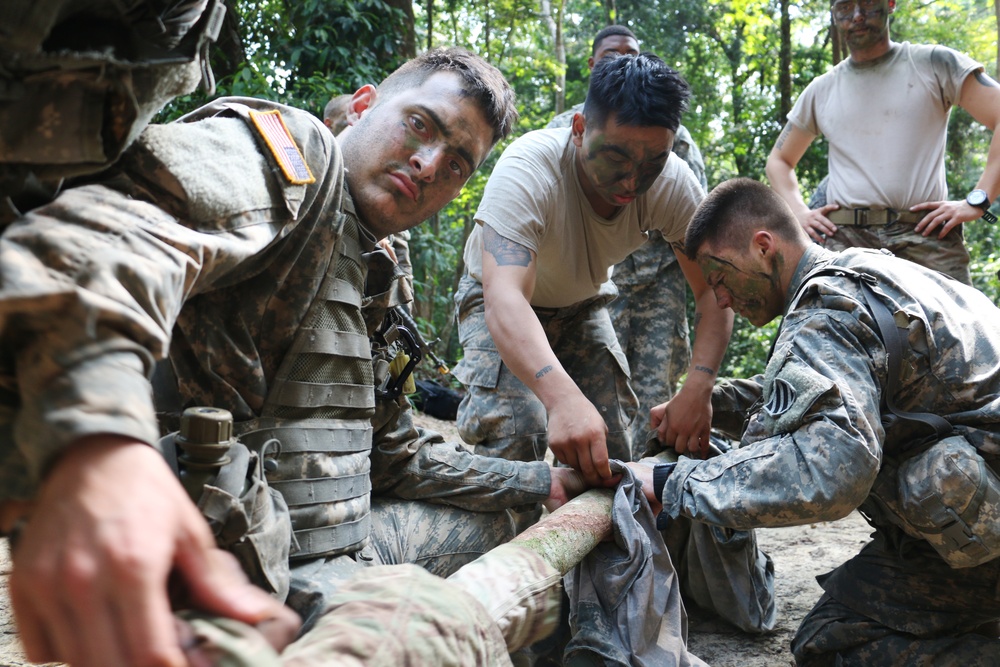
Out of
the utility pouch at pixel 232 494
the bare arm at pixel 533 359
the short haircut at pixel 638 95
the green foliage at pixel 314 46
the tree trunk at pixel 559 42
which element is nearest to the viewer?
the utility pouch at pixel 232 494

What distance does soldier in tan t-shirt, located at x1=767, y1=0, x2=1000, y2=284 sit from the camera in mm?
4828

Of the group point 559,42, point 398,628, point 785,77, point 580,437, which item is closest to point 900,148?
point 580,437

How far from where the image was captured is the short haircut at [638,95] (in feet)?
11.6

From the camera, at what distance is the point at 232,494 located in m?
1.85

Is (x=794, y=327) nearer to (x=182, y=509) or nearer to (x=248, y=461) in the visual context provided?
(x=248, y=461)

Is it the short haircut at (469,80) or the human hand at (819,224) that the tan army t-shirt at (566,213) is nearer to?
the short haircut at (469,80)

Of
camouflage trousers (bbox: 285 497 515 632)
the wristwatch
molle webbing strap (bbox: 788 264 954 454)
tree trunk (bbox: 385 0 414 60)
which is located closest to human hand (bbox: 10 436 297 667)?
camouflage trousers (bbox: 285 497 515 632)

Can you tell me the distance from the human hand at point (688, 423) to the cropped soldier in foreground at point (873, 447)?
288mm

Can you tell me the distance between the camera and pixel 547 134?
3963 mm

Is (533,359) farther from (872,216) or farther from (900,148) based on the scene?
(900,148)

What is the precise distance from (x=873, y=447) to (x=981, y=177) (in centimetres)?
291

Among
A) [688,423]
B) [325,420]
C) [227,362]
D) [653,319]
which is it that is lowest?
[653,319]

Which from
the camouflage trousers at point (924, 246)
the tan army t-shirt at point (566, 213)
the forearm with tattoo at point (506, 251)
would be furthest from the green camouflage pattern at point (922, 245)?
the forearm with tattoo at point (506, 251)

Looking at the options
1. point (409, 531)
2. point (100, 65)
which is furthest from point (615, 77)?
point (100, 65)
